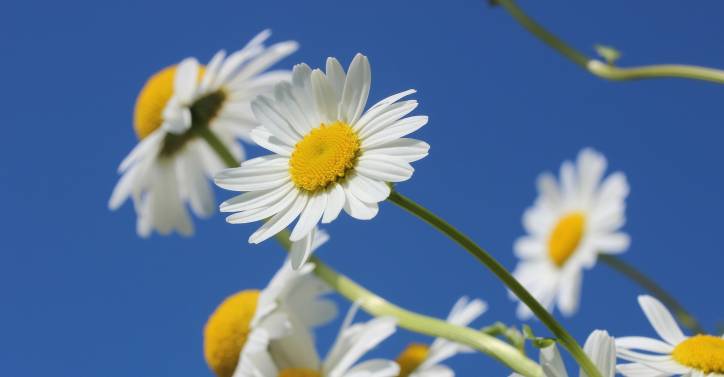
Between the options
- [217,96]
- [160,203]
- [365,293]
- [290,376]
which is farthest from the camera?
[160,203]

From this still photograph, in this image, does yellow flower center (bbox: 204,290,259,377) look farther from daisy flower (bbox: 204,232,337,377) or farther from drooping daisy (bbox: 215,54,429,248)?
drooping daisy (bbox: 215,54,429,248)

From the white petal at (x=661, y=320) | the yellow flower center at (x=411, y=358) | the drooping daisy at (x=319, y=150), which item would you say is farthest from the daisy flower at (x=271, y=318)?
the white petal at (x=661, y=320)

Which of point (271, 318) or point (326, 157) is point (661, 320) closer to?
point (326, 157)

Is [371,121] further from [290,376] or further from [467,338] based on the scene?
[290,376]

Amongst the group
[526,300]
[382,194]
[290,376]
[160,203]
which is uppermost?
[160,203]

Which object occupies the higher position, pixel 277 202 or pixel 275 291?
pixel 275 291

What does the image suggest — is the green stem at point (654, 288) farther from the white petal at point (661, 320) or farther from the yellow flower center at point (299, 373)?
the yellow flower center at point (299, 373)

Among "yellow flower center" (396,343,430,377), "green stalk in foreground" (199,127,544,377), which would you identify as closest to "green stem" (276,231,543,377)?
"green stalk in foreground" (199,127,544,377)

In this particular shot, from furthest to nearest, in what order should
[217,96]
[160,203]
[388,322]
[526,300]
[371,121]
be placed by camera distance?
[160,203], [217,96], [388,322], [371,121], [526,300]

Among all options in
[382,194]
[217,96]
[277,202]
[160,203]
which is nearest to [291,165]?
[277,202]

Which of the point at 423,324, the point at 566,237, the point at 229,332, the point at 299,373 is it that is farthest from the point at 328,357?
the point at 566,237
